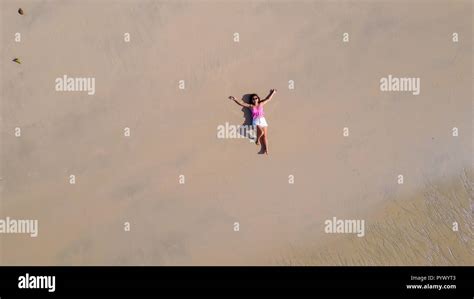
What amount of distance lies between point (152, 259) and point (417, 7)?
6.88 meters

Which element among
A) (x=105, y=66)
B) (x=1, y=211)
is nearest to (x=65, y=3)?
(x=105, y=66)

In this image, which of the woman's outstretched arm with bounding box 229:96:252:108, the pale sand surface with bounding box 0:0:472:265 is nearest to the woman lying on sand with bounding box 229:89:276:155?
the woman's outstretched arm with bounding box 229:96:252:108

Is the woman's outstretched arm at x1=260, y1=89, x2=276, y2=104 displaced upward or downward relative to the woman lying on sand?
upward

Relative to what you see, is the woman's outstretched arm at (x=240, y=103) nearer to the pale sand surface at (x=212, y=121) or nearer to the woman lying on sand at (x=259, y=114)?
the woman lying on sand at (x=259, y=114)

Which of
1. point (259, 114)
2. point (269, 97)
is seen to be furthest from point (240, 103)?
point (269, 97)

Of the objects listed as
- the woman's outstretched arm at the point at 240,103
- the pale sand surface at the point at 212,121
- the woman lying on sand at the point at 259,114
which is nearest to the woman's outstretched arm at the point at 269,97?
the woman lying on sand at the point at 259,114

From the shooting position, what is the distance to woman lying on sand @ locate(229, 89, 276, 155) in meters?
9.88

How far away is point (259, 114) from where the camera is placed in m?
9.90

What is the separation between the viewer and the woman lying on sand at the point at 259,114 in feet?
32.4

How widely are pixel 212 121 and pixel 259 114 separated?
35.4 inches

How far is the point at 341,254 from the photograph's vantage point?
9.95 meters

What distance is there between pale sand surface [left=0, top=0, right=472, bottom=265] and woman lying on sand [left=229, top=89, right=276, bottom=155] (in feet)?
0.58

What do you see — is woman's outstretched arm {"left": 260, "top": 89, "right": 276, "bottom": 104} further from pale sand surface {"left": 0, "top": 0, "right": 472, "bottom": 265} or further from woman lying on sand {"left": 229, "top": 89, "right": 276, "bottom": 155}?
pale sand surface {"left": 0, "top": 0, "right": 472, "bottom": 265}

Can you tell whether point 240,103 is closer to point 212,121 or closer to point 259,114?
point 259,114
